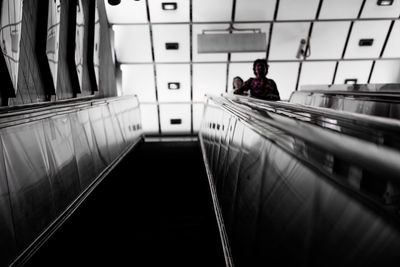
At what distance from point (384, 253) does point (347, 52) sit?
317 inches

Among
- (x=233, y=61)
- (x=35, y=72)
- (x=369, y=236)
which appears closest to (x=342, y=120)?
(x=369, y=236)

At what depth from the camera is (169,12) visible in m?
6.53

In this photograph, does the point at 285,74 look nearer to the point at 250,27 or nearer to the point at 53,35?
the point at 250,27

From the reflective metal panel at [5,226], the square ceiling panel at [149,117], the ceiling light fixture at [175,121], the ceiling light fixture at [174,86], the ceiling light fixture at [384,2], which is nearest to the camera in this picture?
the reflective metal panel at [5,226]

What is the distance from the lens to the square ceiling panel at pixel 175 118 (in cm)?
812

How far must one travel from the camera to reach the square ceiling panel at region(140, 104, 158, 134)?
8.09m

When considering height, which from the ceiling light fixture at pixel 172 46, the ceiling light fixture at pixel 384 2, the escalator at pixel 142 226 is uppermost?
the ceiling light fixture at pixel 384 2

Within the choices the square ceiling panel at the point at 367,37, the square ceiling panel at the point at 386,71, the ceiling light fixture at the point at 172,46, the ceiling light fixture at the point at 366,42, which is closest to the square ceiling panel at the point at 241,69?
the ceiling light fixture at the point at 172,46

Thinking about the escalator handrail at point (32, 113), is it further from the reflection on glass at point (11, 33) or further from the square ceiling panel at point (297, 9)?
the square ceiling panel at point (297, 9)

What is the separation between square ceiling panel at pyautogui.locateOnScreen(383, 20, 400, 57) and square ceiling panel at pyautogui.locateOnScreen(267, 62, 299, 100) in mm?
2444

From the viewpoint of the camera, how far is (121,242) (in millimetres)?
1926

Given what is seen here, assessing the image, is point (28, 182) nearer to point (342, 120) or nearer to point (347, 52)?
point (342, 120)

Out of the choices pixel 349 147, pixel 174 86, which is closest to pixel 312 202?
pixel 349 147

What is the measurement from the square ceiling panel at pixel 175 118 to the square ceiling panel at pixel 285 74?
2803 millimetres
